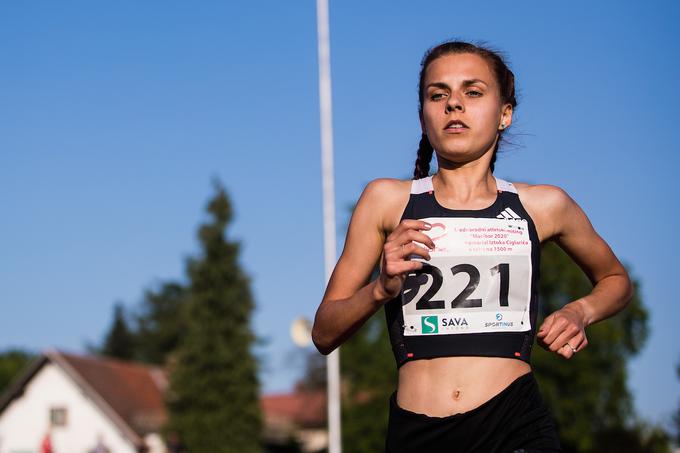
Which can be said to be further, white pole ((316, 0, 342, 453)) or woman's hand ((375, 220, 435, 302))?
white pole ((316, 0, 342, 453))

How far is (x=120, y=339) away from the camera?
381ft

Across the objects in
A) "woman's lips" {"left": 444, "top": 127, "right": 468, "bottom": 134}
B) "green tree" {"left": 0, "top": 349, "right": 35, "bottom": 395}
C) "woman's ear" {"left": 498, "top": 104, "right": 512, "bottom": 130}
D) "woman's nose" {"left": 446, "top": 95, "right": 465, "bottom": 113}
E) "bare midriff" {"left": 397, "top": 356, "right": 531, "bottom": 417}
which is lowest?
"bare midriff" {"left": 397, "top": 356, "right": 531, "bottom": 417}

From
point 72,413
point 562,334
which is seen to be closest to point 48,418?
point 72,413

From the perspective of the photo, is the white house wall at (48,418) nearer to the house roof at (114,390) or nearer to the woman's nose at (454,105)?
the house roof at (114,390)

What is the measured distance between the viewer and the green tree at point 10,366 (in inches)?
3959

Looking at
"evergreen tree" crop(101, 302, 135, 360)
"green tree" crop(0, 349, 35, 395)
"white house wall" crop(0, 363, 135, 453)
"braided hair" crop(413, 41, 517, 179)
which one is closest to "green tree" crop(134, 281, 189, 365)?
"evergreen tree" crop(101, 302, 135, 360)

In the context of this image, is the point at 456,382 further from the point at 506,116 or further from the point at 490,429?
the point at 506,116

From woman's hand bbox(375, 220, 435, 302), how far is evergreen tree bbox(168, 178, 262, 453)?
57126 millimetres

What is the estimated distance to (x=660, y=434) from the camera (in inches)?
2238

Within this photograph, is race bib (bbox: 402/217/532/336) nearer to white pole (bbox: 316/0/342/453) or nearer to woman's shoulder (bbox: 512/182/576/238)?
woman's shoulder (bbox: 512/182/576/238)

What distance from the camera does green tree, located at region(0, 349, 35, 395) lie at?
330ft

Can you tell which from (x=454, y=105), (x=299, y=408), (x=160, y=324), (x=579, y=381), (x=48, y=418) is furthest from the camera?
(x=160, y=324)

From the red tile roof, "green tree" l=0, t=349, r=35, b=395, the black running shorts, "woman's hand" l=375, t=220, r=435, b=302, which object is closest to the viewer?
"woman's hand" l=375, t=220, r=435, b=302

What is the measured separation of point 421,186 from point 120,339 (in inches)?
4521
